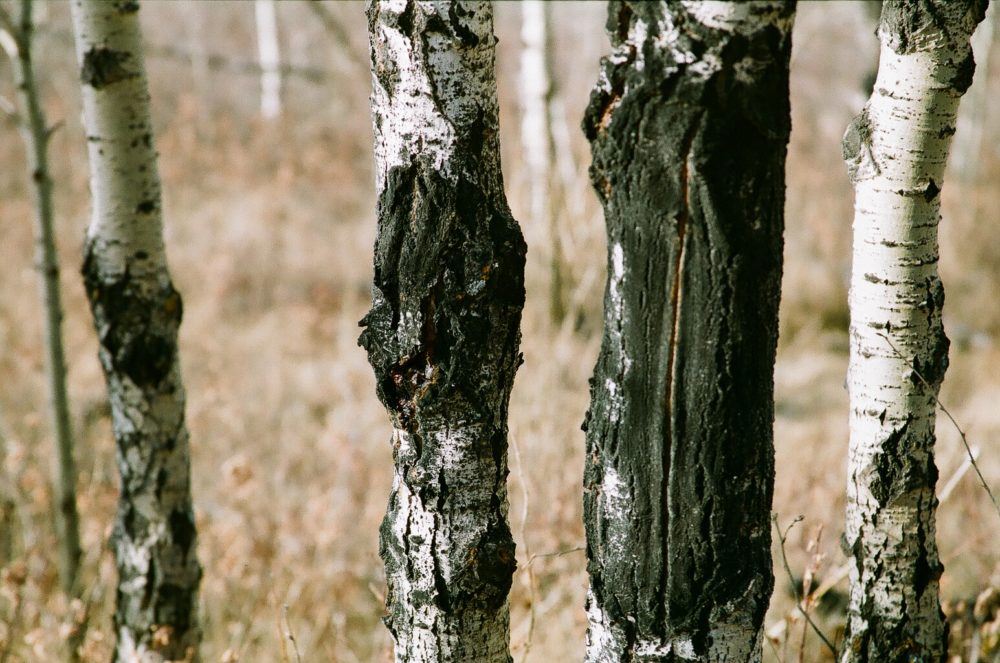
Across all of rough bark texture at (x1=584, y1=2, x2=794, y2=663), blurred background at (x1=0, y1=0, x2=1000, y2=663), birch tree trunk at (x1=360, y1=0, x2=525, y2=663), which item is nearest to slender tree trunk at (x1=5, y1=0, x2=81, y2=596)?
blurred background at (x1=0, y1=0, x2=1000, y2=663)

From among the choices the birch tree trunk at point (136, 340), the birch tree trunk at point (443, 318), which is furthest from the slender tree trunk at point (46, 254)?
the birch tree trunk at point (443, 318)

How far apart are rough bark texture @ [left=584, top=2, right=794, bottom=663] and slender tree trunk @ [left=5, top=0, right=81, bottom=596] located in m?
1.95

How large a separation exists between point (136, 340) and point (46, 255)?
0.64m

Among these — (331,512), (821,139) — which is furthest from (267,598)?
(821,139)

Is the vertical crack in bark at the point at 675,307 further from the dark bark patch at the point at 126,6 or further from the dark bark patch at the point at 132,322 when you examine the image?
the dark bark patch at the point at 126,6

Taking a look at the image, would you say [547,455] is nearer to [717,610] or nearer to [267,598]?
[267,598]

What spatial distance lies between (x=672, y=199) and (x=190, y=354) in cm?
497

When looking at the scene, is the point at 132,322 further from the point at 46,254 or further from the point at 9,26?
the point at 9,26

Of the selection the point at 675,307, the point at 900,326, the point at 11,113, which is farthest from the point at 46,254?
the point at 900,326

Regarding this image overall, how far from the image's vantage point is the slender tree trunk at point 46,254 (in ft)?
7.97

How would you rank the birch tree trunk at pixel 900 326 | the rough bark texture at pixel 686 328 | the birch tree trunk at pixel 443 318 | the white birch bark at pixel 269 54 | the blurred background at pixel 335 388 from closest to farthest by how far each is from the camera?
the rough bark texture at pixel 686 328 < the birch tree trunk at pixel 443 318 < the birch tree trunk at pixel 900 326 < the blurred background at pixel 335 388 < the white birch bark at pixel 269 54

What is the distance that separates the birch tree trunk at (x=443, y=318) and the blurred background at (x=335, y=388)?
21 centimetres

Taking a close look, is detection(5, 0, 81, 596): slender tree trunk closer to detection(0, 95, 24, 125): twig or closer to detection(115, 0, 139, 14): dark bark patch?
detection(0, 95, 24, 125): twig

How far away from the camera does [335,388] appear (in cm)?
521
